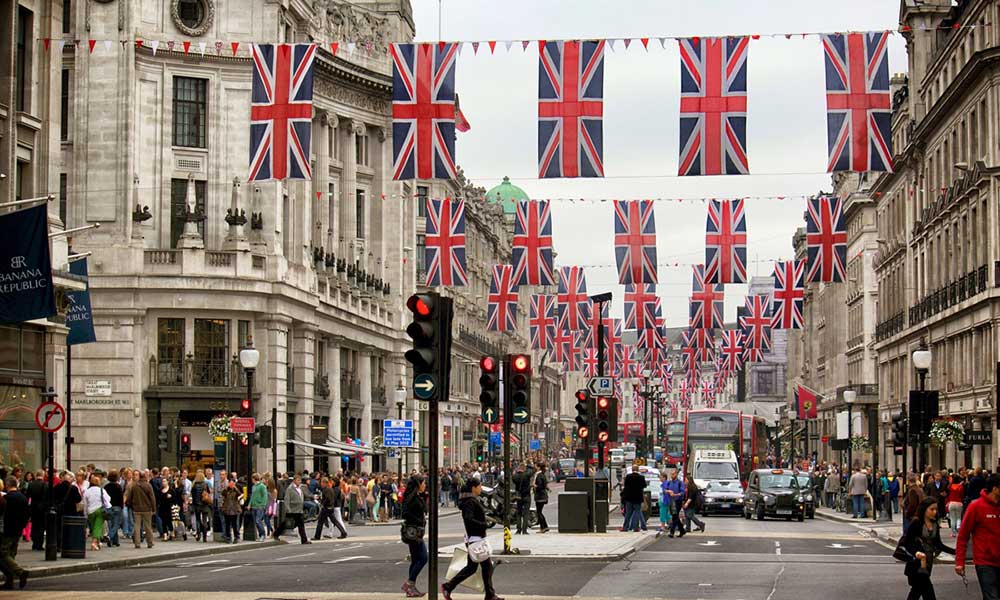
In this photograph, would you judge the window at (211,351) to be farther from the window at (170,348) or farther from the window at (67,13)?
the window at (67,13)

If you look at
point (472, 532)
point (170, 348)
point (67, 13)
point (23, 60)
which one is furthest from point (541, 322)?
point (472, 532)

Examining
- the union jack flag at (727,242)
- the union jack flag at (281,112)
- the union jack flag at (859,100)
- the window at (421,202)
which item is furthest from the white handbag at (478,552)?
the window at (421,202)

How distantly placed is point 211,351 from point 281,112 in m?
23.2

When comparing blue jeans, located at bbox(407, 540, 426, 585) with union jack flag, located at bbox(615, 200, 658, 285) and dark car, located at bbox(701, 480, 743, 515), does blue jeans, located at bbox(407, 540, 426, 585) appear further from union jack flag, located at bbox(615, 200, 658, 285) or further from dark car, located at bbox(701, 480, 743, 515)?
dark car, located at bbox(701, 480, 743, 515)

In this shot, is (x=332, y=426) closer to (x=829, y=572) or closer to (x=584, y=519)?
(x=584, y=519)

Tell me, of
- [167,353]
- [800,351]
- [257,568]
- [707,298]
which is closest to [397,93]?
[257,568]

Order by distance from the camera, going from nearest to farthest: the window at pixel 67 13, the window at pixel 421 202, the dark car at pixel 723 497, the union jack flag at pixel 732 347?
the window at pixel 67 13, the dark car at pixel 723 497, the union jack flag at pixel 732 347, the window at pixel 421 202

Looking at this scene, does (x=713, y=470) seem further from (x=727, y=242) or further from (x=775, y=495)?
(x=727, y=242)

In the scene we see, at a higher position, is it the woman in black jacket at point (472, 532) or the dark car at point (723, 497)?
the woman in black jacket at point (472, 532)

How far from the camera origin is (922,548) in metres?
19.5

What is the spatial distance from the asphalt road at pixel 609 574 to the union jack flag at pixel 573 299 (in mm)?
28479

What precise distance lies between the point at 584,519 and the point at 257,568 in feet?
39.7

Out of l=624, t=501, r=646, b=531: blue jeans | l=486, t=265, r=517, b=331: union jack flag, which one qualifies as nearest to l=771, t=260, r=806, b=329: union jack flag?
l=486, t=265, r=517, b=331: union jack flag

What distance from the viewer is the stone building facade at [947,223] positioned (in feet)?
184
